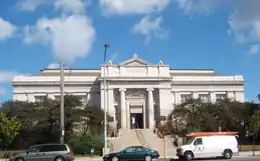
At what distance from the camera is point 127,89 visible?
76.8 m

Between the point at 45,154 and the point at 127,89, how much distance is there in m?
45.3

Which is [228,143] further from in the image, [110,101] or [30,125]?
[110,101]

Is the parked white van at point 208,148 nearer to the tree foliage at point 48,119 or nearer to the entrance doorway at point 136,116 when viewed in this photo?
the tree foliage at point 48,119

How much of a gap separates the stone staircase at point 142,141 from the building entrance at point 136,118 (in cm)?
1037

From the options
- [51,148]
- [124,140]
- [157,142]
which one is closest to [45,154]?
[51,148]

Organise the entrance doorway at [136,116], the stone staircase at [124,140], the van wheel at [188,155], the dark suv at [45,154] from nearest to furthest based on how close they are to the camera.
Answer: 1. the dark suv at [45,154]
2. the van wheel at [188,155]
3. the stone staircase at [124,140]
4. the entrance doorway at [136,116]

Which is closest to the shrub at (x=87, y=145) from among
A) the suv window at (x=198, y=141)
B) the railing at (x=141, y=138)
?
the railing at (x=141, y=138)

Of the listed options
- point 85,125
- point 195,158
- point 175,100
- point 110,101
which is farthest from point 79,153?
point 175,100

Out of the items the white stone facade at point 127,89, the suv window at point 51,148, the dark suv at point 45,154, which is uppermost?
the white stone facade at point 127,89

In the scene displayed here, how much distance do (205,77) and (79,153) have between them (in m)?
43.3

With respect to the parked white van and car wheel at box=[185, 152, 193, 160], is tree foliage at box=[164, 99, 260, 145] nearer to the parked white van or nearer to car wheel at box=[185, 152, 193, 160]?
the parked white van

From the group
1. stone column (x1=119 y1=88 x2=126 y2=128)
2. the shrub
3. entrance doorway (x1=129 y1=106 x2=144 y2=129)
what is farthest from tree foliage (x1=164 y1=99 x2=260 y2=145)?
the shrub

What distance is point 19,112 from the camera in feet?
196

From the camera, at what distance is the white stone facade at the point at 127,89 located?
75788 mm
